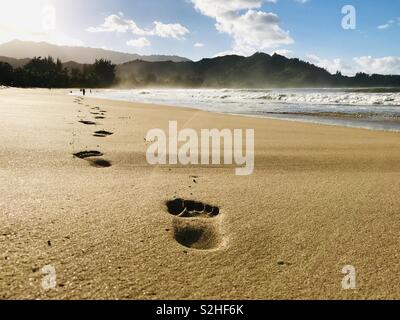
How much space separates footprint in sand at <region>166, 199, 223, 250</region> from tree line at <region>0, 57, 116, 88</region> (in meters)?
86.0

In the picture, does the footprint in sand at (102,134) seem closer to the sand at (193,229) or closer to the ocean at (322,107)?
the sand at (193,229)

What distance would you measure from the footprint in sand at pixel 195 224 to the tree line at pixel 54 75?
86009 millimetres

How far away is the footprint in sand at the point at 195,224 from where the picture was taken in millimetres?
1994

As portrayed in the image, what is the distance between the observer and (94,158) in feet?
12.7

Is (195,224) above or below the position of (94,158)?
below

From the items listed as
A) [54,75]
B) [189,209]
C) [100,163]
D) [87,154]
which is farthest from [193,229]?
[54,75]

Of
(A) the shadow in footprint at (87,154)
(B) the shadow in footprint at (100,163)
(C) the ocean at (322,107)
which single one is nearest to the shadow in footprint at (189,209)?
(B) the shadow in footprint at (100,163)

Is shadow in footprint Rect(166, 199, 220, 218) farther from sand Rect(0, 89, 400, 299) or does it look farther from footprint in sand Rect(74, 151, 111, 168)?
footprint in sand Rect(74, 151, 111, 168)

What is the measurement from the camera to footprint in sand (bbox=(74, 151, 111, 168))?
3638 mm

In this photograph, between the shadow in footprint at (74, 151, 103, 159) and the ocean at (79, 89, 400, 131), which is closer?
the shadow in footprint at (74, 151, 103, 159)

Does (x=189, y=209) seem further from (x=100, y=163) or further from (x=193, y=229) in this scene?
(x=100, y=163)

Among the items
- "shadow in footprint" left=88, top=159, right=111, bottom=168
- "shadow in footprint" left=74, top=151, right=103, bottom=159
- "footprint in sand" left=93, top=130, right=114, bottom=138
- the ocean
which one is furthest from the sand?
the ocean

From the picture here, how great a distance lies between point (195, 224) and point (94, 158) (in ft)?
6.65
